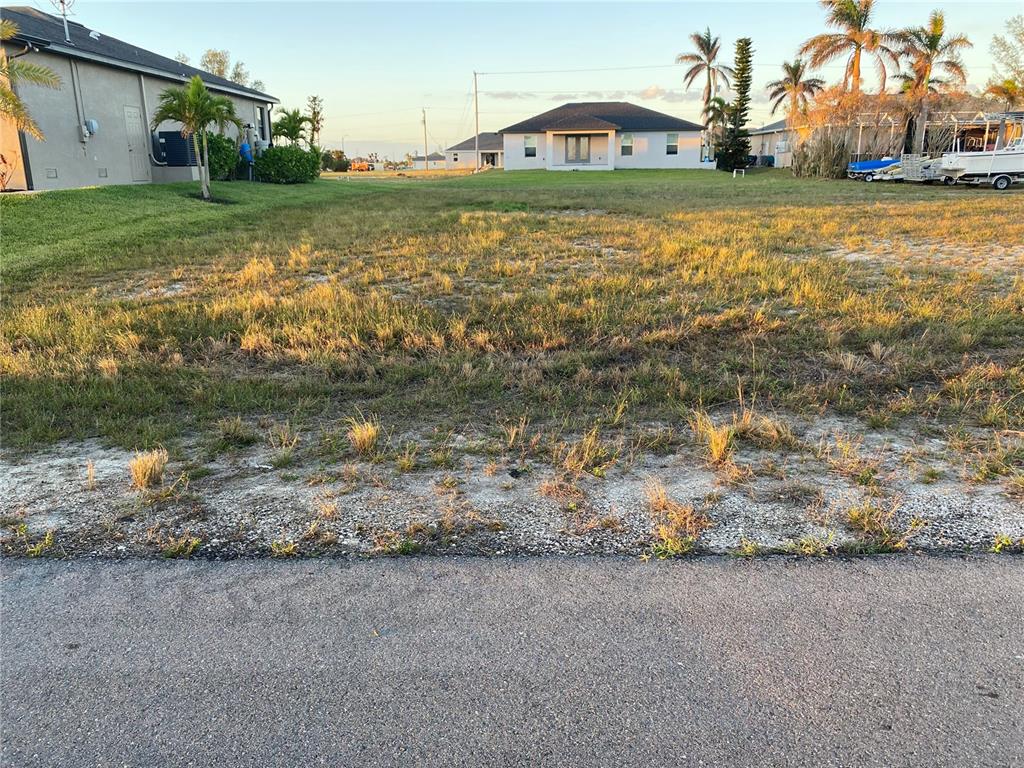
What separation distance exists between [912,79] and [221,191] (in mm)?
34474

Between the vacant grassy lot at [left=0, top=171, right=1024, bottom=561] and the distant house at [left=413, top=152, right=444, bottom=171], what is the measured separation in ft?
246

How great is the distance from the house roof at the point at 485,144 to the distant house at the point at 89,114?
4932 centimetres

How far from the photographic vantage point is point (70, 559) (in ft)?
10.3

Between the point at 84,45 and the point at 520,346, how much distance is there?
2090 centimetres

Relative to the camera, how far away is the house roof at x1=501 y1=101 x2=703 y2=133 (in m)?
49.3

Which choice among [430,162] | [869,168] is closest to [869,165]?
[869,168]

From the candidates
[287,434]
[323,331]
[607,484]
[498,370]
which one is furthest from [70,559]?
[323,331]

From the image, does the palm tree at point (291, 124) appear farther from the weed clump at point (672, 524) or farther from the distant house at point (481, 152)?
the distant house at point (481, 152)

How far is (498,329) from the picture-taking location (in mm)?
6977

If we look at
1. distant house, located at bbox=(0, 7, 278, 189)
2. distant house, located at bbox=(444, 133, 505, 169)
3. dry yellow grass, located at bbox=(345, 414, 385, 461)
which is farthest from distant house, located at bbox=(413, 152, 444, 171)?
dry yellow grass, located at bbox=(345, 414, 385, 461)

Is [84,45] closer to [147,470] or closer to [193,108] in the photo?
[193,108]

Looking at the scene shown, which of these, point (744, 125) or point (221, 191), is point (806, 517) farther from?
point (744, 125)

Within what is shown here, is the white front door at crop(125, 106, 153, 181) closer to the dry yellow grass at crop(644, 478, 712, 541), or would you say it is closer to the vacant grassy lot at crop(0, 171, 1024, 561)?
the vacant grassy lot at crop(0, 171, 1024, 561)

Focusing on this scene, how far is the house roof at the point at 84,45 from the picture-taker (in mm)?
18516
